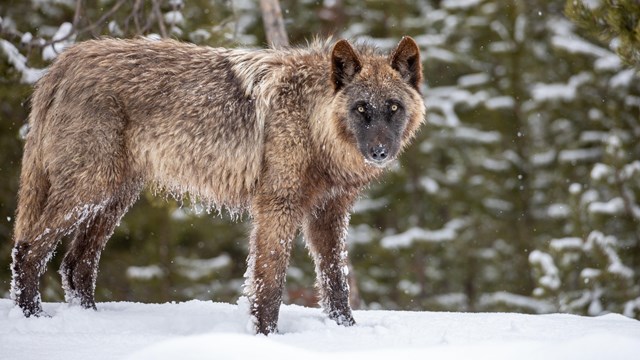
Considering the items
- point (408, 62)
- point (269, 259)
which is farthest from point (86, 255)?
point (408, 62)

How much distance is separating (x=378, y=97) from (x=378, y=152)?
0.51 metres

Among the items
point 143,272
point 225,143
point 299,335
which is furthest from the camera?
point 143,272

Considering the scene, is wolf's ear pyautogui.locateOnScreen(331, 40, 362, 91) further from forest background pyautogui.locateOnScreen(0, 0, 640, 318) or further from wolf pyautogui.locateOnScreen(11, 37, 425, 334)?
forest background pyautogui.locateOnScreen(0, 0, 640, 318)

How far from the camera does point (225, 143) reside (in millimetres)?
6688

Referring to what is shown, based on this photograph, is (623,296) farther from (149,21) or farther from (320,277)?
(149,21)

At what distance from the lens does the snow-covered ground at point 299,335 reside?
4438mm

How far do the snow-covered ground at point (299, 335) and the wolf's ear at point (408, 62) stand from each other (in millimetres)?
1995

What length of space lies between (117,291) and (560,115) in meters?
11.0

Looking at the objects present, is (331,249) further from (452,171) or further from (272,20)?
(452,171)

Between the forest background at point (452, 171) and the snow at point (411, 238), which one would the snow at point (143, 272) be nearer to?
the forest background at point (452, 171)

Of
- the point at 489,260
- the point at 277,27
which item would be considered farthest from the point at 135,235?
the point at 489,260

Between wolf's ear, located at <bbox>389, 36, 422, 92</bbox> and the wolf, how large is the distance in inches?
0.5

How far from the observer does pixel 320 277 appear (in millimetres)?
6871

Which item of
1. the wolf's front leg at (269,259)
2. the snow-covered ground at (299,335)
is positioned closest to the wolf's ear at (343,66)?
the wolf's front leg at (269,259)
